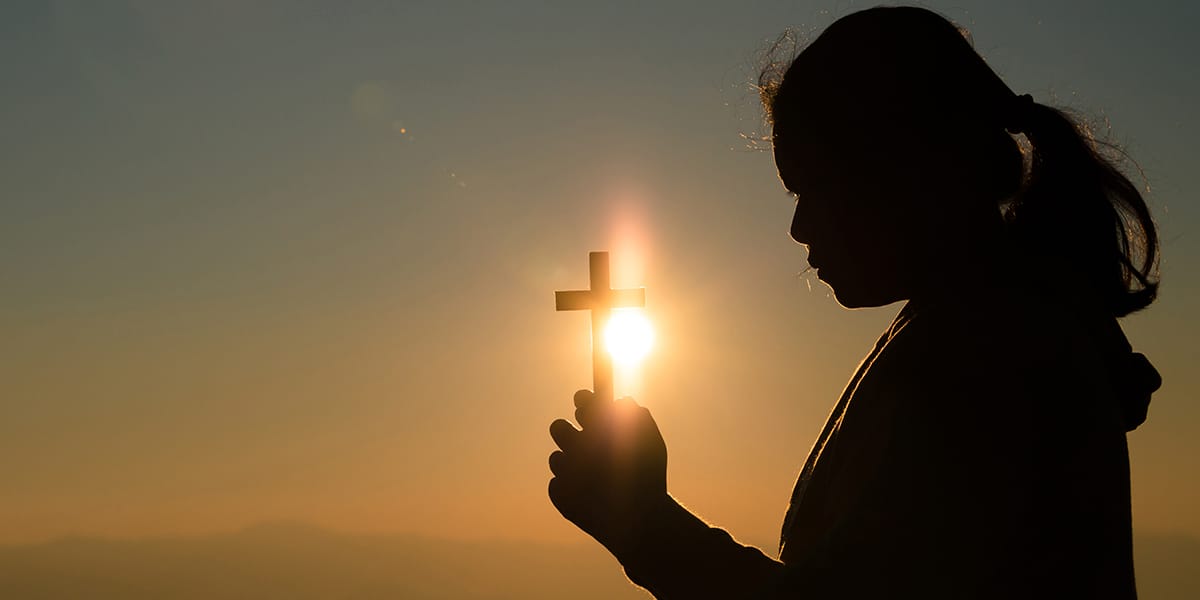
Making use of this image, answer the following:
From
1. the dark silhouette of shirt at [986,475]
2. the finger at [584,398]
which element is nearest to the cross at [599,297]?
the finger at [584,398]

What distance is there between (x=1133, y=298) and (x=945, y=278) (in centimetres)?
91

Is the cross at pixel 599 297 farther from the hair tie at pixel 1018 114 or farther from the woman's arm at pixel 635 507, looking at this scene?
the hair tie at pixel 1018 114

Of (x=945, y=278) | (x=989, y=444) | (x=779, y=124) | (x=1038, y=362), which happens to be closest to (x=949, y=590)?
(x=989, y=444)

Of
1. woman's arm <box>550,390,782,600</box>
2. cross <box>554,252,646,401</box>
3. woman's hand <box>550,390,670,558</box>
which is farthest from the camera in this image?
cross <box>554,252,646,401</box>

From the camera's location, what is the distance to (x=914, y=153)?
4180mm

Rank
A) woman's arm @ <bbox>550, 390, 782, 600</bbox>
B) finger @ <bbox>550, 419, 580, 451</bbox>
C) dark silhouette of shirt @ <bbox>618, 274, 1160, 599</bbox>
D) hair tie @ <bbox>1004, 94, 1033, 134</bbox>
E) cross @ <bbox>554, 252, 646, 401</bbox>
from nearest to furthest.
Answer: dark silhouette of shirt @ <bbox>618, 274, 1160, 599</bbox>, woman's arm @ <bbox>550, 390, 782, 600</bbox>, finger @ <bbox>550, 419, 580, 451</bbox>, hair tie @ <bbox>1004, 94, 1033, 134</bbox>, cross @ <bbox>554, 252, 646, 401</bbox>

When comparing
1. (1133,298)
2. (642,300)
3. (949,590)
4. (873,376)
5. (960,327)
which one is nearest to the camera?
(949,590)

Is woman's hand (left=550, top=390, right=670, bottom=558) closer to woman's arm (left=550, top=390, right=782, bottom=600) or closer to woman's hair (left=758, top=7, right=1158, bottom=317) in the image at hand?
woman's arm (left=550, top=390, right=782, bottom=600)

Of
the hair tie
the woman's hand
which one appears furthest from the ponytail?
the woman's hand

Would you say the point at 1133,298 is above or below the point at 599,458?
above

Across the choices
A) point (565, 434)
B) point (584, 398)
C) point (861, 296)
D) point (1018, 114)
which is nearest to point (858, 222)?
point (861, 296)

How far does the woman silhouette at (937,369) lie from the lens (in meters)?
3.38

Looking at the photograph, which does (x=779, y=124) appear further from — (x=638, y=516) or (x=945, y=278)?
(x=638, y=516)

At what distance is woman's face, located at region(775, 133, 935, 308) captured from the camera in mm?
4184
